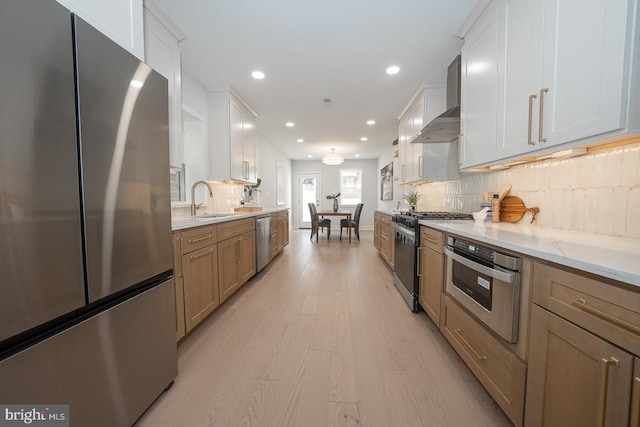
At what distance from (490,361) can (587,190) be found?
3.64 ft

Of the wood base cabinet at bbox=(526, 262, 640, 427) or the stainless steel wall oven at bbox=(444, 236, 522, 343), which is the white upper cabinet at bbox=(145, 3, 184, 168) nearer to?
the stainless steel wall oven at bbox=(444, 236, 522, 343)

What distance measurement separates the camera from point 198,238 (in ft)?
6.09

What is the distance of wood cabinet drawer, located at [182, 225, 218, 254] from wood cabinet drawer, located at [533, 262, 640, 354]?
1.97m

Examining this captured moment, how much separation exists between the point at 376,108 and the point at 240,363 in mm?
3792

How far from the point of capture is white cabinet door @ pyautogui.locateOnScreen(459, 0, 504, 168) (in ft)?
5.47

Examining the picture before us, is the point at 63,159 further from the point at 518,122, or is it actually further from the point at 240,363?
the point at 518,122

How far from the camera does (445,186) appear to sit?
3.19 metres

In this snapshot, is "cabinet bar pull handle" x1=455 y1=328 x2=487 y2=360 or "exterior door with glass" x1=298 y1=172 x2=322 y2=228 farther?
"exterior door with glass" x1=298 y1=172 x2=322 y2=228

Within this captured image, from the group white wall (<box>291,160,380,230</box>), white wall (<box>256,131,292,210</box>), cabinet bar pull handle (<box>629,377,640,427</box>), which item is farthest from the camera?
white wall (<box>291,160,380,230</box>)

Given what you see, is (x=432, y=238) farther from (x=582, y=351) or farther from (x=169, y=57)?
(x=169, y=57)

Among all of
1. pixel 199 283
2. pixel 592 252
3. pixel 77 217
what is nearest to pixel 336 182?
pixel 199 283

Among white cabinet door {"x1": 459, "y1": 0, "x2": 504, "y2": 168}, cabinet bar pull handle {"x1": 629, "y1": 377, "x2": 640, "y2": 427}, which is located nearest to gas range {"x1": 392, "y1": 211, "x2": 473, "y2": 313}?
white cabinet door {"x1": 459, "y1": 0, "x2": 504, "y2": 168}

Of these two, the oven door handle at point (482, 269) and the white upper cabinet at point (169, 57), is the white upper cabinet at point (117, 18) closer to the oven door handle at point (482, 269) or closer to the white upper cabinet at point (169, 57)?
the white upper cabinet at point (169, 57)

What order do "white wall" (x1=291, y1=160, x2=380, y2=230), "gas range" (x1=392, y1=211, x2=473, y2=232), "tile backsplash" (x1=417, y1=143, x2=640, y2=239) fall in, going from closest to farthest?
"tile backsplash" (x1=417, y1=143, x2=640, y2=239), "gas range" (x1=392, y1=211, x2=473, y2=232), "white wall" (x1=291, y1=160, x2=380, y2=230)
